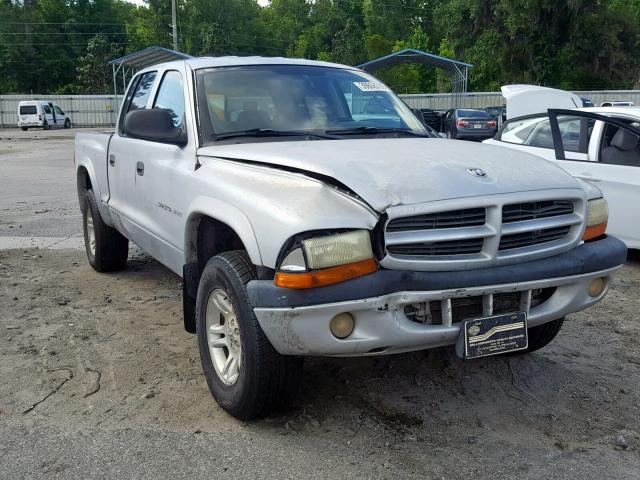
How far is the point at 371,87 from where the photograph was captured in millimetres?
4930

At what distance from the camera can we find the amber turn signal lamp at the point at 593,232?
357 cm

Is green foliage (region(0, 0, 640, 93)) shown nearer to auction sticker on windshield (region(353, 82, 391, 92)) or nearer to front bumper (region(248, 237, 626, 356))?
auction sticker on windshield (region(353, 82, 391, 92))

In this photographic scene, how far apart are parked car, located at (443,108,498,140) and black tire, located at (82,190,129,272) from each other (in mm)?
17966

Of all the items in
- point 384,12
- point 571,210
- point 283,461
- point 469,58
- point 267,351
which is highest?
point 384,12

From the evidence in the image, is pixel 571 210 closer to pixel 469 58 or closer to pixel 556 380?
pixel 556 380

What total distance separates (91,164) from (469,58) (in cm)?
4351

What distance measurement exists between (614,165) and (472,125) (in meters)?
17.5

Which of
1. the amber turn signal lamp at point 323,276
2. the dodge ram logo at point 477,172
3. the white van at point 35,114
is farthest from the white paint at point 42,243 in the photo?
the white van at point 35,114

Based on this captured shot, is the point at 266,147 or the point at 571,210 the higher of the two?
the point at 266,147

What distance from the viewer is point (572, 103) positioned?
36.1 ft

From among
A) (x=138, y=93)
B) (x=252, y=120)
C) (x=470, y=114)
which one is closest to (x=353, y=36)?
(x=470, y=114)

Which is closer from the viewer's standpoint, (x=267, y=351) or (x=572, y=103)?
(x=267, y=351)

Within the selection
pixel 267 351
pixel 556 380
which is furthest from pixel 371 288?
pixel 556 380

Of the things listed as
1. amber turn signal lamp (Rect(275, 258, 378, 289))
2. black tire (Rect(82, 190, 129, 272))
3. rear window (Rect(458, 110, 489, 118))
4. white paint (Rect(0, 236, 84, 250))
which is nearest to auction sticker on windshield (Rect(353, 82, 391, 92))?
amber turn signal lamp (Rect(275, 258, 378, 289))
